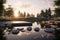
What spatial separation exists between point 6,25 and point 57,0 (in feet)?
91.5

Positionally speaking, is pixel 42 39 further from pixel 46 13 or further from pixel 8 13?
pixel 46 13

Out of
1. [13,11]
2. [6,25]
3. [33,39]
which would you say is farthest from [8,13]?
[33,39]

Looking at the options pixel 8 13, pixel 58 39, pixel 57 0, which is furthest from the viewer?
pixel 8 13

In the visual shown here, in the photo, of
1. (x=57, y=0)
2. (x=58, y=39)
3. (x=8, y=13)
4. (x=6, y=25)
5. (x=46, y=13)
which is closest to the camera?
(x=58, y=39)

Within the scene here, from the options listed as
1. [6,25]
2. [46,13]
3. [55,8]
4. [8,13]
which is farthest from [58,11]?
[46,13]

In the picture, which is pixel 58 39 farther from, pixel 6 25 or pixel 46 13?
pixel 46 13

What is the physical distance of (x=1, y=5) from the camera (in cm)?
7631

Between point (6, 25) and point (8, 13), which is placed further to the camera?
point (8, 13)

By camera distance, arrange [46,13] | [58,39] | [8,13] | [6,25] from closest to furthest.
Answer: [58,39]
[6,25]
[8,13]
[46,13]

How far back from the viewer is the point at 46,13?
14038cm

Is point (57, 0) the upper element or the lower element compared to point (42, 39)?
upper

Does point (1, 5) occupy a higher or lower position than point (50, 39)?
higher

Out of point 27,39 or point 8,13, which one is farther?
point 8,13

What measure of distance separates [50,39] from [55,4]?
138 feet
